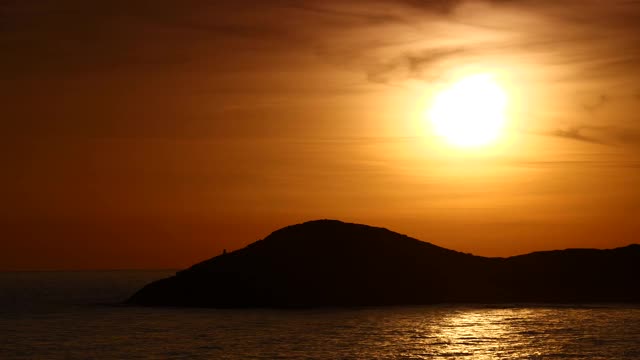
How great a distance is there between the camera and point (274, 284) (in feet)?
648

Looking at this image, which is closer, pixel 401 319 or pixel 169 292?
pixel 401 319

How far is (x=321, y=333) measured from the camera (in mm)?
126625

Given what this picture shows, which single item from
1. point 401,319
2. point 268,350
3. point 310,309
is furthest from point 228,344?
point 310,309

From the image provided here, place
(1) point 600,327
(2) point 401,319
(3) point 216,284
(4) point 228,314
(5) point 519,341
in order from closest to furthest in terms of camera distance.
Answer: (5) point 519,341
(1) point 600,327
(2) point 401,319
(4) point 228,314
(3) point 216,284

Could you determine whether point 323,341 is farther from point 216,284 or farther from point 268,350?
point 216,284

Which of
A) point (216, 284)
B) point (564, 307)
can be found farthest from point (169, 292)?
point (564, 307)

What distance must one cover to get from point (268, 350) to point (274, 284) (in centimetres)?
9362

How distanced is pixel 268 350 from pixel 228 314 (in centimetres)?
6397

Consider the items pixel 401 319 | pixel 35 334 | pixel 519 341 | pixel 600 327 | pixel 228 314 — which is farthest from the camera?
pixel 228 314

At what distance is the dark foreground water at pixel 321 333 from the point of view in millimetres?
101875

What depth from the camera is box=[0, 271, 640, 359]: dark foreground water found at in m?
102

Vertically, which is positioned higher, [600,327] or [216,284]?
[216,284]

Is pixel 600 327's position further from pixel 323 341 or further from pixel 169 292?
pixel 169 292

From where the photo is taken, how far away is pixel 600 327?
135m
